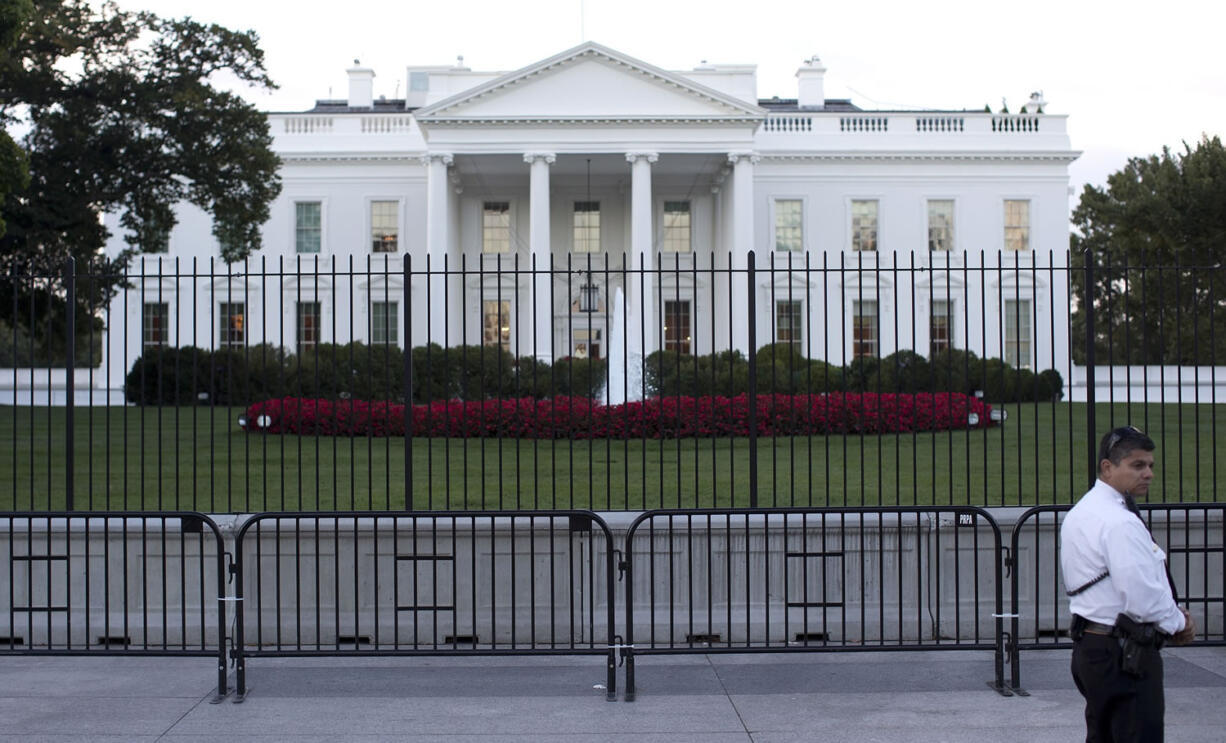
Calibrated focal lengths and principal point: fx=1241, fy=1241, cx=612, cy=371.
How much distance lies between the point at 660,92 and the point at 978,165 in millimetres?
12927

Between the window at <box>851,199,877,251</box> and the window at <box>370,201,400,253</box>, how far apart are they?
16513 mm

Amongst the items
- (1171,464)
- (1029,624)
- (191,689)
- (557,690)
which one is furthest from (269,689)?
(1171,464)

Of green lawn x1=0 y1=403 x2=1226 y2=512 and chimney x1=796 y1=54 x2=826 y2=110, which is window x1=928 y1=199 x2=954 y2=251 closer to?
chimney x1=796 y1=54 x2=826 y2=110

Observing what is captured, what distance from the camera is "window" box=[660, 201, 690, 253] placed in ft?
146

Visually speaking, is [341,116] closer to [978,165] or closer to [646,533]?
[978,165]

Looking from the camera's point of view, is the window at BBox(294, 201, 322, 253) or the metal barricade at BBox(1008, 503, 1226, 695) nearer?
the metal barricade at BBox(1008, 503, 1226, 695)

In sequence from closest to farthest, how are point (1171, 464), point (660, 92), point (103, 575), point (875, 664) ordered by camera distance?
1. point (875, 664)
2. point (103, 575)
3. point (1171, 464)
4. point (660, 92)

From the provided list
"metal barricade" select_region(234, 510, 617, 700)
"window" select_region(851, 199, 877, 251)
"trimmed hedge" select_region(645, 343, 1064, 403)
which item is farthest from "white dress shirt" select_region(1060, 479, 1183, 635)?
"window" select_region(851, 199, 877, 251)

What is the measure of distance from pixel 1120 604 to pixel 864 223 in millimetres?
41771

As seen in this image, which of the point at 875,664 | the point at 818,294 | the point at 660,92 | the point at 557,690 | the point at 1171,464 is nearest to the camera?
the point at 557,690

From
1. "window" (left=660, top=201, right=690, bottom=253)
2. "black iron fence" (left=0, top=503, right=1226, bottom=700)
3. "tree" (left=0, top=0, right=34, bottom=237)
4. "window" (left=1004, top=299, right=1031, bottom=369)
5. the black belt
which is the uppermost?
"window" (left=660, top=201, right=690, bottom=253)

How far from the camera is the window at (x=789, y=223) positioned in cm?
4491

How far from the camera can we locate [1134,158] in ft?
130

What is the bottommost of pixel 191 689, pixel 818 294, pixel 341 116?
pixel 191 689
